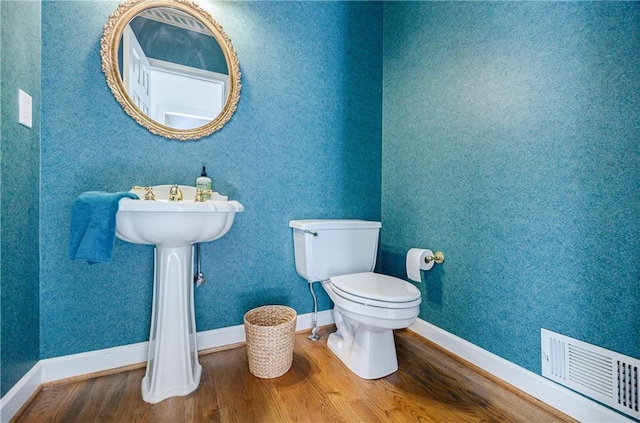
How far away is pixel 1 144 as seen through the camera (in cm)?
96

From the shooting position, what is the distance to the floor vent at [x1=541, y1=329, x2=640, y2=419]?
93 centimetres

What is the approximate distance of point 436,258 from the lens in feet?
5.26

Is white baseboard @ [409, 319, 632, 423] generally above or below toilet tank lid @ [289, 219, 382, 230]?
below

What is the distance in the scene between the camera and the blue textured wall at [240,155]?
4.10ft

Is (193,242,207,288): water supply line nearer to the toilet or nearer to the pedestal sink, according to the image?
the pedestal sink

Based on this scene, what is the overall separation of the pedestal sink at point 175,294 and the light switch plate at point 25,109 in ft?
1.92

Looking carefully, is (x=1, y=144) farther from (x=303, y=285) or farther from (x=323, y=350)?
(x=323, y=350)

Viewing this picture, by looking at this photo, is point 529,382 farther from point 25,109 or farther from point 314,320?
point 25,109

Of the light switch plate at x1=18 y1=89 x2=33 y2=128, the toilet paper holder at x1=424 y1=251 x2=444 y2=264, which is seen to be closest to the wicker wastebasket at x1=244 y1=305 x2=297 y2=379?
the toilet paper holder at x1=424 y1=251 x2=444 y2=264

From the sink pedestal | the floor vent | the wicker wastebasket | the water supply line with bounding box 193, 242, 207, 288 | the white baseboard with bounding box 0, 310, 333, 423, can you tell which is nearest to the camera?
the floor vent

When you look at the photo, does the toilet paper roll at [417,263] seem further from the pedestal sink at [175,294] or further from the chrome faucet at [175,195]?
the chrome faucet at [175,195]

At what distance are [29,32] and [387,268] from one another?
2.19 meters

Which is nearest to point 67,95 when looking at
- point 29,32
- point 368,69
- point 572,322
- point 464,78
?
point 29,32

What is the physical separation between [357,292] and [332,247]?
401mm
